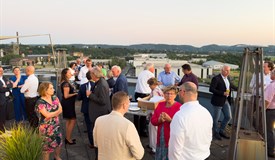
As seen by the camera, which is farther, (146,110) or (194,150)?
(146,110)

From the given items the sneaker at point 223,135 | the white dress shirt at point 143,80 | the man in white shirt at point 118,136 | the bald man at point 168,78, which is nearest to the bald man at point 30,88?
the white dress shirt at point 143,80

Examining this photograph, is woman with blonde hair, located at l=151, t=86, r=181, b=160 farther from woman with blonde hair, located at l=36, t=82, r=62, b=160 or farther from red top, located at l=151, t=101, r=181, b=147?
woman with blonde hair, located at l=36, t=82, r=62, b=160

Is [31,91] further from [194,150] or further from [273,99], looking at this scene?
[273,99]

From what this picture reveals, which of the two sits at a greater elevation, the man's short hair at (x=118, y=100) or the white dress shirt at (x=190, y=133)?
the man's short hair at (x=118, y=100)

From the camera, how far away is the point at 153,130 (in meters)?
3.52

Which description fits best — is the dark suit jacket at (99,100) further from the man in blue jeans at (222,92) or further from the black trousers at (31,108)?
the man in blue jeans at (222,92)

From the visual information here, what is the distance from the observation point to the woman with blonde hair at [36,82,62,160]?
2809 millimetres

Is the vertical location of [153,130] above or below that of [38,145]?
below

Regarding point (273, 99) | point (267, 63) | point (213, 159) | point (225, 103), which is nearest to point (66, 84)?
point (213, 159)

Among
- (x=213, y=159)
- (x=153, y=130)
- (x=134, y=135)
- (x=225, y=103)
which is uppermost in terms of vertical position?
(x=134, y=135)

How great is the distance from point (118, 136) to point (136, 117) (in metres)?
2.79

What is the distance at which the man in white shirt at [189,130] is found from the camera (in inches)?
70.5

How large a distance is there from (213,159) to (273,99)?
1253 mm

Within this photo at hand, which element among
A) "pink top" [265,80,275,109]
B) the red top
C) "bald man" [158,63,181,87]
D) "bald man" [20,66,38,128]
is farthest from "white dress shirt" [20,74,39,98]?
"pink top" [265,80,275,109]
